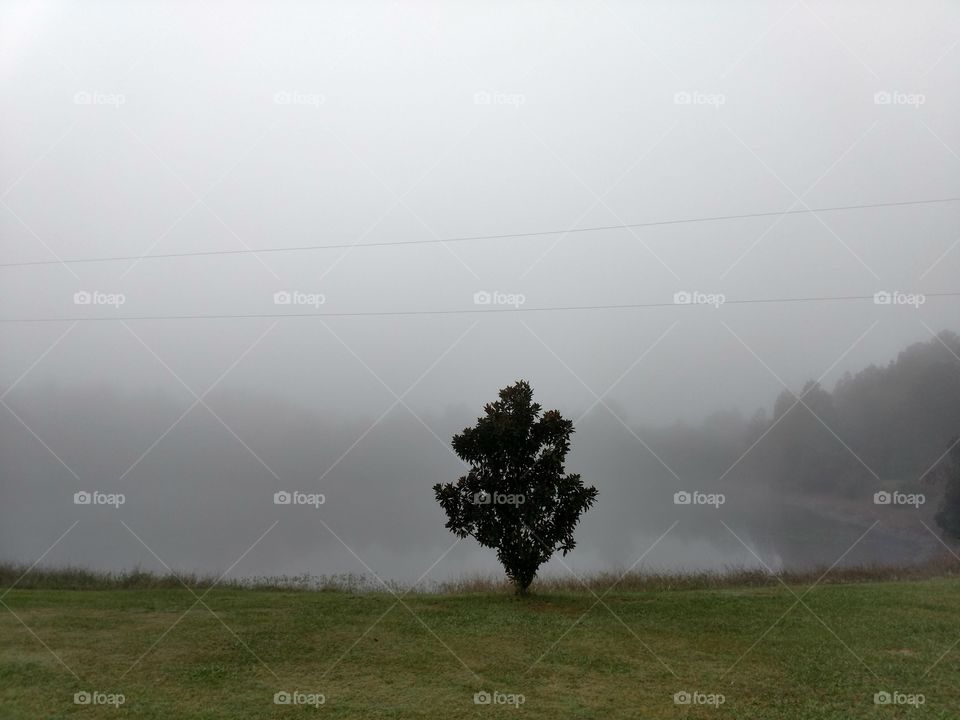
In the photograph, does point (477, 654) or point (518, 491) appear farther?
point (518, 491)

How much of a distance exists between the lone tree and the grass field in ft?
3.72

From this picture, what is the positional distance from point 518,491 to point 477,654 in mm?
4541

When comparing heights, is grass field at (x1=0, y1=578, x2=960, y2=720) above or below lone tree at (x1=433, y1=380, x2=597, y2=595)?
below

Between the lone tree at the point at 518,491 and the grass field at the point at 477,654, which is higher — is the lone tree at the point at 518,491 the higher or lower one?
the higher one

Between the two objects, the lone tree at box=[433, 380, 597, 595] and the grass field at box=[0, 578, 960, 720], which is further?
the lone tree at box=[433, 380, 597, 595]

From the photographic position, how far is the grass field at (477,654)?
33.3 feet

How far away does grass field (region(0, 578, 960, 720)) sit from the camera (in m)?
10.1

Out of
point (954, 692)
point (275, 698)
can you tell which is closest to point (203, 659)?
point (275, 698)

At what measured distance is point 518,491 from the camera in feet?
52.7

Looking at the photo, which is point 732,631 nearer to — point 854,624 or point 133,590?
point 854,624

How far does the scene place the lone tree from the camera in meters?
15.9

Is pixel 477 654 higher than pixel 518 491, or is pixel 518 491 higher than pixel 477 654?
pixel 518 491

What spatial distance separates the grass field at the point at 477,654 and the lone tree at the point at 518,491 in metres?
1.13

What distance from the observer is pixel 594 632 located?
519 inches
